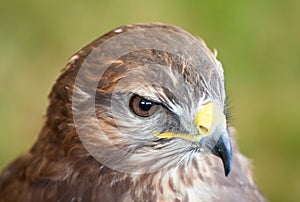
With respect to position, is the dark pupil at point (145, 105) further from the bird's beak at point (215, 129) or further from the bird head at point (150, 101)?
the bird's beak at point (215, 129)

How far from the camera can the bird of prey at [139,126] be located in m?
3.11

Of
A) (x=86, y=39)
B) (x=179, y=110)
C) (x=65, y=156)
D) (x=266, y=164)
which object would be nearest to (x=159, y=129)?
(x=179, y=110)

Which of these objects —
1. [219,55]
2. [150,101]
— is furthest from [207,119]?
[219,55]

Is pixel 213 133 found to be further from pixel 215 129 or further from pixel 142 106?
pixel 142 106

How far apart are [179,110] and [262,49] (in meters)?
3.09

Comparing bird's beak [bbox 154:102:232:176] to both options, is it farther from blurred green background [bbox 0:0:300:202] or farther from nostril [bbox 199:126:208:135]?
blurred green background [bbox 0:0:300:202]

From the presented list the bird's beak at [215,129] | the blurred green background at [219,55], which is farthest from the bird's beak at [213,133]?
the blurred green background at [219,55]

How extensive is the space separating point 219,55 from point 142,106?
9.61 feet

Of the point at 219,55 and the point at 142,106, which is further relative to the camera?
the point at 219,55

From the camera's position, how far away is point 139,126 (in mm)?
3174

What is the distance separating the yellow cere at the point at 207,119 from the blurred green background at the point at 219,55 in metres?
2.58

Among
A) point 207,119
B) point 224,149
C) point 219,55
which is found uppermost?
point 207,119

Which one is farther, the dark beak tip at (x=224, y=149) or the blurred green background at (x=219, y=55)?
the blurred green background at (x=219, y=55)

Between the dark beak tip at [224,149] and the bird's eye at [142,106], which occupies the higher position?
the bird's eye at [142,106]
